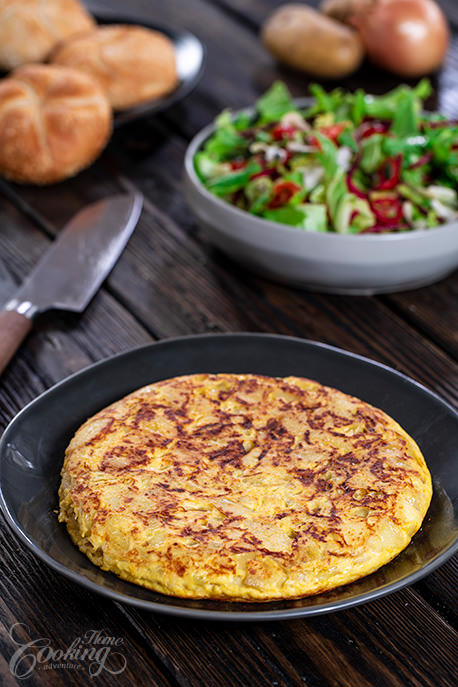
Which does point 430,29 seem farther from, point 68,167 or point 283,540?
point 283,540

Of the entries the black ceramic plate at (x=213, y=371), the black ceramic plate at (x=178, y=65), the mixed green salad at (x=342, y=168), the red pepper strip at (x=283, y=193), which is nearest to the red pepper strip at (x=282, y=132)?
the mixed green salad at (x=342, y=168)

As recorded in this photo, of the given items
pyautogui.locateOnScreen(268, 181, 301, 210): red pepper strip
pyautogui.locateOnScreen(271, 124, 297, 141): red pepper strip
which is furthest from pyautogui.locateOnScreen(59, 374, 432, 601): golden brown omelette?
pyautogui.locateOnScreen(271, 124, 297, 141): red pepper strip

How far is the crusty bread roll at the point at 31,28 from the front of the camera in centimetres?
259

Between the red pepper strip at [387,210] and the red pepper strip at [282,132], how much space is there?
1.01 feet

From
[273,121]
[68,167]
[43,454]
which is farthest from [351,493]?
[68,167]

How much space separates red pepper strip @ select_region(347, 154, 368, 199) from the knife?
1.81 feet

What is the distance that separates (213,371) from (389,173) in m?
0.83

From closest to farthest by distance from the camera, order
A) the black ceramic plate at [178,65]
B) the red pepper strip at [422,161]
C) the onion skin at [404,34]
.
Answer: the red pepper strip at [422,161] → the black ceramic plate at [178,65] → the onion skin at [404,34]

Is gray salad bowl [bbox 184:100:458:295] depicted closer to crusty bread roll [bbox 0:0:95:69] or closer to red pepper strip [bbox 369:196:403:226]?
red pepper strip [bbox 369:196:403:226]

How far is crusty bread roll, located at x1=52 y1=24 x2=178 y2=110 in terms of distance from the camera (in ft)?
8.18

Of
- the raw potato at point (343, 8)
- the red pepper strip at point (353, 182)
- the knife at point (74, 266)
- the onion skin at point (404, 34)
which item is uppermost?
the knife at point (74, 266)

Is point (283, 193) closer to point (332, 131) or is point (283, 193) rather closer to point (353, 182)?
point (353, 182)

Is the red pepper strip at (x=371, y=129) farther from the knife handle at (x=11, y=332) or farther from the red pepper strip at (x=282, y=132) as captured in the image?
the knife handle at (x=11, y=332)

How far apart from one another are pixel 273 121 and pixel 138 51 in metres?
0.61
